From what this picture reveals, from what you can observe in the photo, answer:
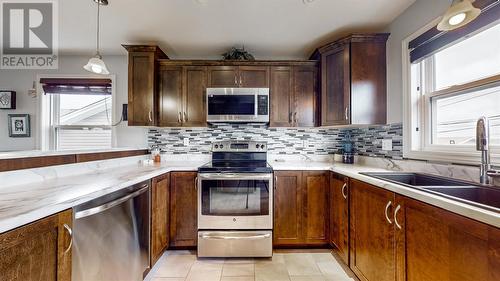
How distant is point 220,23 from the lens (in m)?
2.14

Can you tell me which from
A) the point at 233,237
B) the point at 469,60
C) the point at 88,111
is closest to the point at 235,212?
the point at 233,237

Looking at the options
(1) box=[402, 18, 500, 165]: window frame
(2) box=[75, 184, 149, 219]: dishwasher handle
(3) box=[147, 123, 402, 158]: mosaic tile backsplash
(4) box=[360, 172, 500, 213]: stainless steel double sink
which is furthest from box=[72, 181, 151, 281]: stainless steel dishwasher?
(1) box=[402, 18, 500, 165]: window frame

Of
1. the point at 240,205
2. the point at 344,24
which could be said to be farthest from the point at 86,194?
the point at 344,24

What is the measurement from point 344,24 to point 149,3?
5.93 feet

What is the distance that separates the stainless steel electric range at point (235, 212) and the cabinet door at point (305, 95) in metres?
0.81

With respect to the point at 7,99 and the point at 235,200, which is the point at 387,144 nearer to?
the point at 235,200

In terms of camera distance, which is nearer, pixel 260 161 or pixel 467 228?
pixel 467 228

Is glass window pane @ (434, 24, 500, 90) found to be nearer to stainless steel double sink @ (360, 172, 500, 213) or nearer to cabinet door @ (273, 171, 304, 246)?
stainless steel double sink @ (360, 172, 500, 213)

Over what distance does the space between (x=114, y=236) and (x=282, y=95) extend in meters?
2.05

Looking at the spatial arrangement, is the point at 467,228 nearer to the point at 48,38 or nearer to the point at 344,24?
the point at 344,24

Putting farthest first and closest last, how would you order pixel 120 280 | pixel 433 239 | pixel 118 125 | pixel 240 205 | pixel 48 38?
1. pixel 118 125
2. pixel 48 38
3. pixel 240 205
4. pixel 120 280
5. pixel 433 239

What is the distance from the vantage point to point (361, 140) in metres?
2.60

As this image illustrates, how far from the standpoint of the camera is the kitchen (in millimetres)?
1070

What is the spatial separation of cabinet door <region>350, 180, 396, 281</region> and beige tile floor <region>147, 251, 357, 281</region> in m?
0.29
